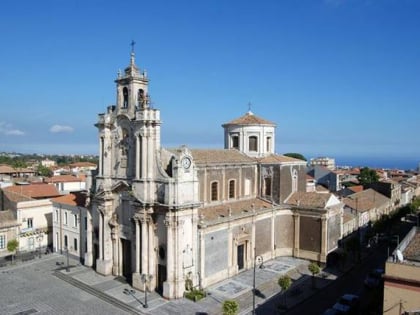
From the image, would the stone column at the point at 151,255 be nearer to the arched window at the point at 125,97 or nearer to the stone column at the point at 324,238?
the arched window at the point at 125,97

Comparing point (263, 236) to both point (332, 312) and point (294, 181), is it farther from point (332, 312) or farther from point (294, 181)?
point (332, 312)

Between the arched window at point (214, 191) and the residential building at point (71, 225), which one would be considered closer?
the arched window at point (214, 191)

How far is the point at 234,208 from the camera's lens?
120 feet

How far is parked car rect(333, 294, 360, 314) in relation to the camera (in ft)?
87.7

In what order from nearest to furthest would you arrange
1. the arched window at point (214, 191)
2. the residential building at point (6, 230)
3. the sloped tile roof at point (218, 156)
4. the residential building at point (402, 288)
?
the residential building at point (402, 288)
the sloped tile roof at point (218, 156)
the arched window at point (214, 191)
the residential building at point (6, 230)

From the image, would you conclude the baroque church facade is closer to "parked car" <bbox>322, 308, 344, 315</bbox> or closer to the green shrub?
the green shrub

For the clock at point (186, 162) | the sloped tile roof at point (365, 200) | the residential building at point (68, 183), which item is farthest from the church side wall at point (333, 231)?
the residential building at point (68, 183)

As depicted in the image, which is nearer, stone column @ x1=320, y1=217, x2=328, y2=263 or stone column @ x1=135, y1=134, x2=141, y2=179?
stone column @ x1=135, y1=134, x2=141, y2=179

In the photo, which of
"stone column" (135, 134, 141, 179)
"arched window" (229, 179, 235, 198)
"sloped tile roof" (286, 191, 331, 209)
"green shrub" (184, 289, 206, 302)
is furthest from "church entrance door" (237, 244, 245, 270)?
"stone column" (135, 134, 141, 179)

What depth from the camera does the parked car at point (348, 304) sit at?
26731 mm

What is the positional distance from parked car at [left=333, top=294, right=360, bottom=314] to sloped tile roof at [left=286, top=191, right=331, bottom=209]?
10.9 meters

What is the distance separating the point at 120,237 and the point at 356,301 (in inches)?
802

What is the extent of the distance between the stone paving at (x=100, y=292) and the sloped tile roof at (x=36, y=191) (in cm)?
1587

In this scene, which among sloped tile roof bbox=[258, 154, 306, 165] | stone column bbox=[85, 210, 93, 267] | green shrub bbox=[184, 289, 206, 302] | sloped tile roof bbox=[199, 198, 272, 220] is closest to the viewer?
green shrub bbox=[184, 289, 206, 302]
